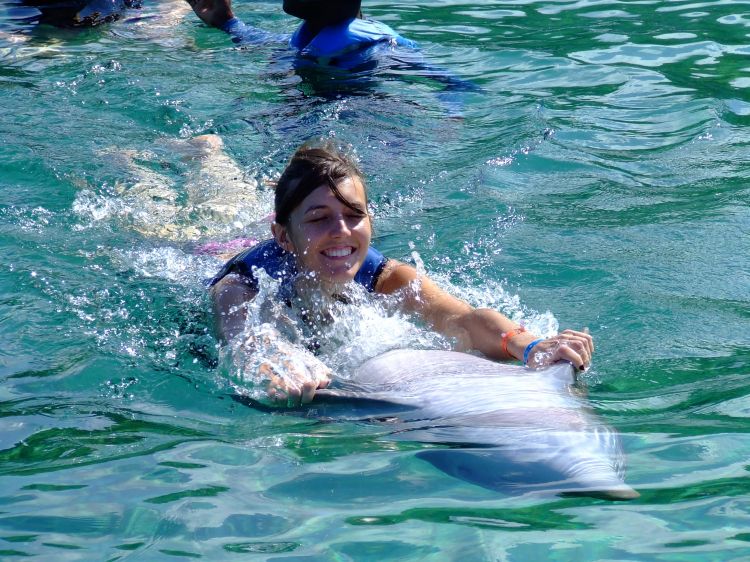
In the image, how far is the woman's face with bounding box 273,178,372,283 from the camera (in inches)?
157

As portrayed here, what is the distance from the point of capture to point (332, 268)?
405cm

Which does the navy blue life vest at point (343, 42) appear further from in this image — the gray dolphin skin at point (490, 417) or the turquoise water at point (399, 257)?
the gray dolphin skin at point (490, 417)

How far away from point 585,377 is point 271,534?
58.9 inches

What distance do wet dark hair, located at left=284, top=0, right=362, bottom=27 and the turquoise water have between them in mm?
481

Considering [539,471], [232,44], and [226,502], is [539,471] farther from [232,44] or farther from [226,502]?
[232,44]

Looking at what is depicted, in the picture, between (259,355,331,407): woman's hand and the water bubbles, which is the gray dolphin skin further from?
the water bubbles

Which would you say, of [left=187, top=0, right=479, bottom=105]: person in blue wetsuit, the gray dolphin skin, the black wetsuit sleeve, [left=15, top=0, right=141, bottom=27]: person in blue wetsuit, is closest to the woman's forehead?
the gray dolphin skin

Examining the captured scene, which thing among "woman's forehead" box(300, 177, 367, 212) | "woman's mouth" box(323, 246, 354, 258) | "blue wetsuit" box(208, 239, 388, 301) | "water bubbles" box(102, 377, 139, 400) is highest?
"woman's forehead" box(300, 177, 367, 212)

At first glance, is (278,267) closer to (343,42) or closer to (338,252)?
(338,252)

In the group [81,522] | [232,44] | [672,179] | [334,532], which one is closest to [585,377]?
[334,532]

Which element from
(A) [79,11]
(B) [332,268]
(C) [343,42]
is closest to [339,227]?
(B) [332,268]

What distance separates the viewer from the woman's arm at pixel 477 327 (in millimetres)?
3574

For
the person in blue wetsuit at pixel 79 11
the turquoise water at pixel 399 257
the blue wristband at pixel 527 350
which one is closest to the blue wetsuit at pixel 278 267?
the turquoise water at pixel 399 257

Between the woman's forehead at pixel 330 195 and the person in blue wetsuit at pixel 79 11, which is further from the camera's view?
the person in blue wetsuit at pixel 79 11
